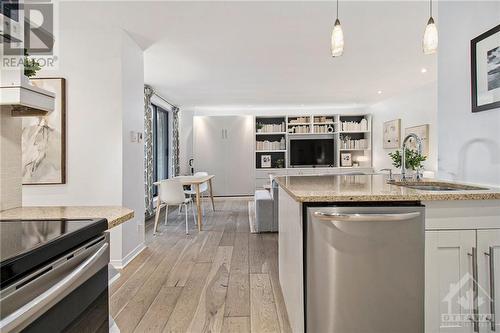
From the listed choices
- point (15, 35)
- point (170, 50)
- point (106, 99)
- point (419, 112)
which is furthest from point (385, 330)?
point (419, 112)

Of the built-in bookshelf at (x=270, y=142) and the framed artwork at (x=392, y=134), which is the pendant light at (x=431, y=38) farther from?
the built-in bookshelf at (x=270, y=142)

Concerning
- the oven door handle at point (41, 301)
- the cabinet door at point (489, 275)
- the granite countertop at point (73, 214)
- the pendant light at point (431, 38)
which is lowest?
the cabinet door at point (489, 275)

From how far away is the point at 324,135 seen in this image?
805 centimetres

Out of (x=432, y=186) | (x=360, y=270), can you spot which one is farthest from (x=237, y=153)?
(x=360, y=270)

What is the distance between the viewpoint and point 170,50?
3600 mm

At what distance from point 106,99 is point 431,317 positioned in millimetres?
3172

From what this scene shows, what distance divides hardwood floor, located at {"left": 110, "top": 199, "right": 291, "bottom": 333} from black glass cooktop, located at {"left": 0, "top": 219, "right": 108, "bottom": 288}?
122 cm

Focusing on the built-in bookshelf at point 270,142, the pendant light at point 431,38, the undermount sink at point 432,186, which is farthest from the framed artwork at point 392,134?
the pendant light at point 431,38

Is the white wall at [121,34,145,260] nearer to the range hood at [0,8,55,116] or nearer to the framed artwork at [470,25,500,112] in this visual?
the range hood at [0,8,55,116]

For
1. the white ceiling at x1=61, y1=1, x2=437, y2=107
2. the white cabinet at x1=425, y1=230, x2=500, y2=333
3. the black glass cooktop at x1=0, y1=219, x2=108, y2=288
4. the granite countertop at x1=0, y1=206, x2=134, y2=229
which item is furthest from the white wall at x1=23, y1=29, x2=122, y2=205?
the white cabinet at x1=425, y1=230, x2=500, y2=333

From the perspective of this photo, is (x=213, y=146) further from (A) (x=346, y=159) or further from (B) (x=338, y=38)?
(B) (x=338, y=38)

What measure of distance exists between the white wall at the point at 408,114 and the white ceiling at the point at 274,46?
254 millimetres

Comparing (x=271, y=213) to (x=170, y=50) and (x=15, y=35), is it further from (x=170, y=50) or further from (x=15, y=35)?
(x=15, y=35)

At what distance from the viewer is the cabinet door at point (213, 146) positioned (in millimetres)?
7750
